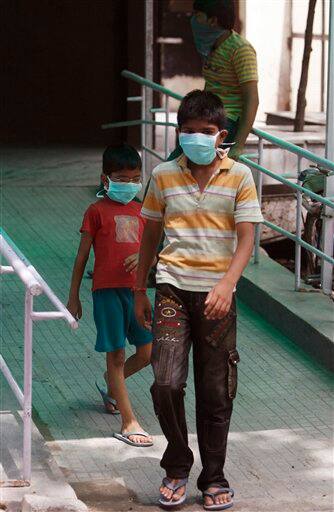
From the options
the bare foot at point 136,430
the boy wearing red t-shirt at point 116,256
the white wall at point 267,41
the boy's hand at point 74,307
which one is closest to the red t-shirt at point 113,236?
the boy wearing red t-shirt at point 116,256

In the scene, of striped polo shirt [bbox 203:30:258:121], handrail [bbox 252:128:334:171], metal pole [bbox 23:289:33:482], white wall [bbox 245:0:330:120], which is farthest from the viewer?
white wall [bbox 245:0:330:120]

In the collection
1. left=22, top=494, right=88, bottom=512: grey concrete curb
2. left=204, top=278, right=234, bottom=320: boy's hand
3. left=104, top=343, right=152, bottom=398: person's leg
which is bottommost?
left=22, top=494, right=88, bottom=512: grey concrete curb

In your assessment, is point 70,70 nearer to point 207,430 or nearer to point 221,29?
point 221,29

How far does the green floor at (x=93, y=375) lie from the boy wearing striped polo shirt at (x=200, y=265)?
105 centimetres

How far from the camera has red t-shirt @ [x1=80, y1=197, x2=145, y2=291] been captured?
19.8ft

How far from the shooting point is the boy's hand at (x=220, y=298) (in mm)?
4996

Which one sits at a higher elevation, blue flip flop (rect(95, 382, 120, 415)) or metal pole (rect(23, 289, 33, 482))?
metal pole (rect(23, 289, 33, 482))

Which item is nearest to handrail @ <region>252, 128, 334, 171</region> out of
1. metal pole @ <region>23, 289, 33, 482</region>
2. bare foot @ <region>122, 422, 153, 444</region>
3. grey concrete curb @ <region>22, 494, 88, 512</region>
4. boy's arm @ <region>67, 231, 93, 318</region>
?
boy's arm @ <region>67, 231, 93, 318</region>

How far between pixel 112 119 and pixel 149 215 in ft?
26.4

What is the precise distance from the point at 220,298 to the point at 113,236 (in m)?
1.17

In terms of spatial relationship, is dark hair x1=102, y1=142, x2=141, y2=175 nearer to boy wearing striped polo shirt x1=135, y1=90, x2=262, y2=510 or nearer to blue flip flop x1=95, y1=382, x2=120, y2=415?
boy wearing striped polo shirt x1=135, y1=90, x2=262, y2=510

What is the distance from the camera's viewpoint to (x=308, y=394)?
6.90m

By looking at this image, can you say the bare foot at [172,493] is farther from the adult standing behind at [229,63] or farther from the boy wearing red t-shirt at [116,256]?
the adult standing behind at [229,63]

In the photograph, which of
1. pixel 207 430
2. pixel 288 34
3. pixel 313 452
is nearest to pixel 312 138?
pixel 288 34
